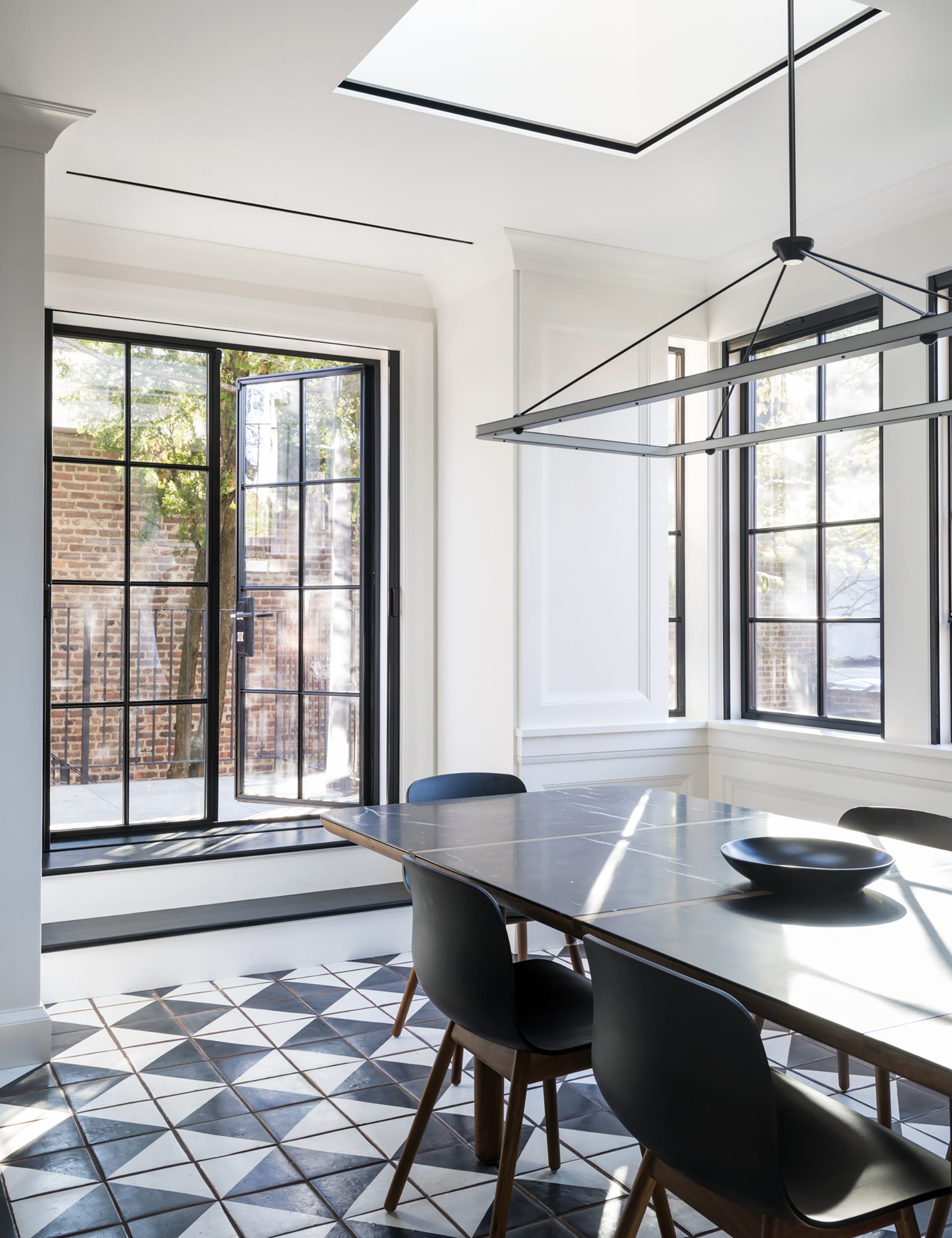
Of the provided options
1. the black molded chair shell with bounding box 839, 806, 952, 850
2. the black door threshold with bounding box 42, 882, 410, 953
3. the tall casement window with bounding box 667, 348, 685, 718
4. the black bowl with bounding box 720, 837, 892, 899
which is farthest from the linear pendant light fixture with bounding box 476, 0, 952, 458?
the black door threshold with bounding box 42, 882, 410, 953

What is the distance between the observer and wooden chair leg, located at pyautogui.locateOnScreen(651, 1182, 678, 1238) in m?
2.05

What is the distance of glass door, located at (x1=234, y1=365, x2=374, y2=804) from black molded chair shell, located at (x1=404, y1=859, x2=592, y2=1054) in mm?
2611

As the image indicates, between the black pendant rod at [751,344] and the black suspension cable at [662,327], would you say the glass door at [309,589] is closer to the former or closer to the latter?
the black suspension cable at [662,327]

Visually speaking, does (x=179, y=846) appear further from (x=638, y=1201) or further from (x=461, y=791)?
(x=638, y=1201)

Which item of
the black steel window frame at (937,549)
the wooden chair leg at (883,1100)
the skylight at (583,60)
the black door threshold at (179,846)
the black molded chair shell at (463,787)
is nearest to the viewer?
the wooden chair leg at (883,1100)

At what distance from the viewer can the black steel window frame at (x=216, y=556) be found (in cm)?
449

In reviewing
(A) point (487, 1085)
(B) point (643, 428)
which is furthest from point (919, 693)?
(A) point (487, 1085)

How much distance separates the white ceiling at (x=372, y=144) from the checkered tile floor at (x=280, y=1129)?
9.89 feet

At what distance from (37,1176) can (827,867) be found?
2.12 metres

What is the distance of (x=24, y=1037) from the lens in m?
3.32

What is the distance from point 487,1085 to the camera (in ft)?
8.87

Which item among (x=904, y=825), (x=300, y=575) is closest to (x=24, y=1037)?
(x=300, y=575)

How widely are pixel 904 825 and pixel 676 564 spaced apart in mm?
2277

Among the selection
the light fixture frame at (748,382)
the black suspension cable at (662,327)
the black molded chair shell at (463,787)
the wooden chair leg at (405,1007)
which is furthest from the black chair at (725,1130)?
the black molded chair shell at (463,787)
